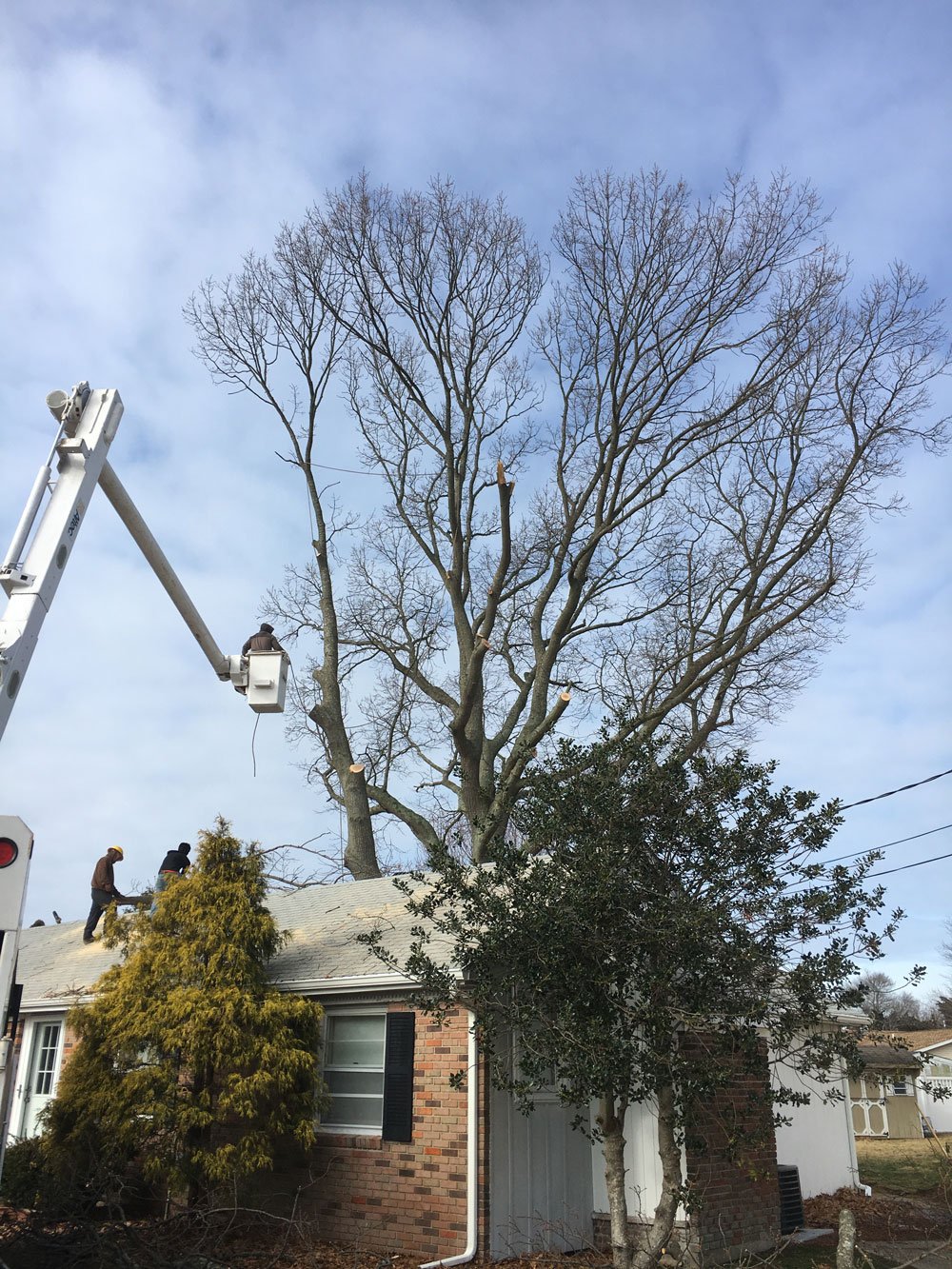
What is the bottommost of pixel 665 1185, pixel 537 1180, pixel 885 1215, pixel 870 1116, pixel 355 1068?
pixel 885 1215

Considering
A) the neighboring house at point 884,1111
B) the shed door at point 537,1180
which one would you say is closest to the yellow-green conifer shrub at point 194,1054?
the shed door at point 537,1180

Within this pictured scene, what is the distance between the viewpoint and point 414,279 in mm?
19250

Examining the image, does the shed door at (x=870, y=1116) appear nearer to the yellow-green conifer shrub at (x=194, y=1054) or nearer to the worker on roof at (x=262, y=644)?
the yellow-green conifer shrub at (x=194, y=1054)

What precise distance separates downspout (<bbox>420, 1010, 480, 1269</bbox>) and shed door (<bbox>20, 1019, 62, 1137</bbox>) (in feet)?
22.8

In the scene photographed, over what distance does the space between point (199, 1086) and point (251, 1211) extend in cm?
141

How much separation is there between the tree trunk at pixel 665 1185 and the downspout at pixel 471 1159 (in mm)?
1931

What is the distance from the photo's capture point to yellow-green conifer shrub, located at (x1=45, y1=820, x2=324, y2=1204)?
10430 millimetres

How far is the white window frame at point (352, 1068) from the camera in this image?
1139cm

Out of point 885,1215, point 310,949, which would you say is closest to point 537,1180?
point 310,949

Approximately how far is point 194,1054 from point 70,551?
602cm

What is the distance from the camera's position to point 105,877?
52.2 ft

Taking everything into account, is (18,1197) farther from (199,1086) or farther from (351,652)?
(351,652)

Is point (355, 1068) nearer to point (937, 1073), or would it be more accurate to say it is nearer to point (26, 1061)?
point (26, 1061)

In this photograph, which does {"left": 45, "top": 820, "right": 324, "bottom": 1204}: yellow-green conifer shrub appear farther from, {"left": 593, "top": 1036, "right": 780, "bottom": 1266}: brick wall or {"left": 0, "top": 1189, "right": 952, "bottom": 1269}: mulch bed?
{"left": 593, "top": 1036, "right": 780, "bottom": 1266}: brick wall
